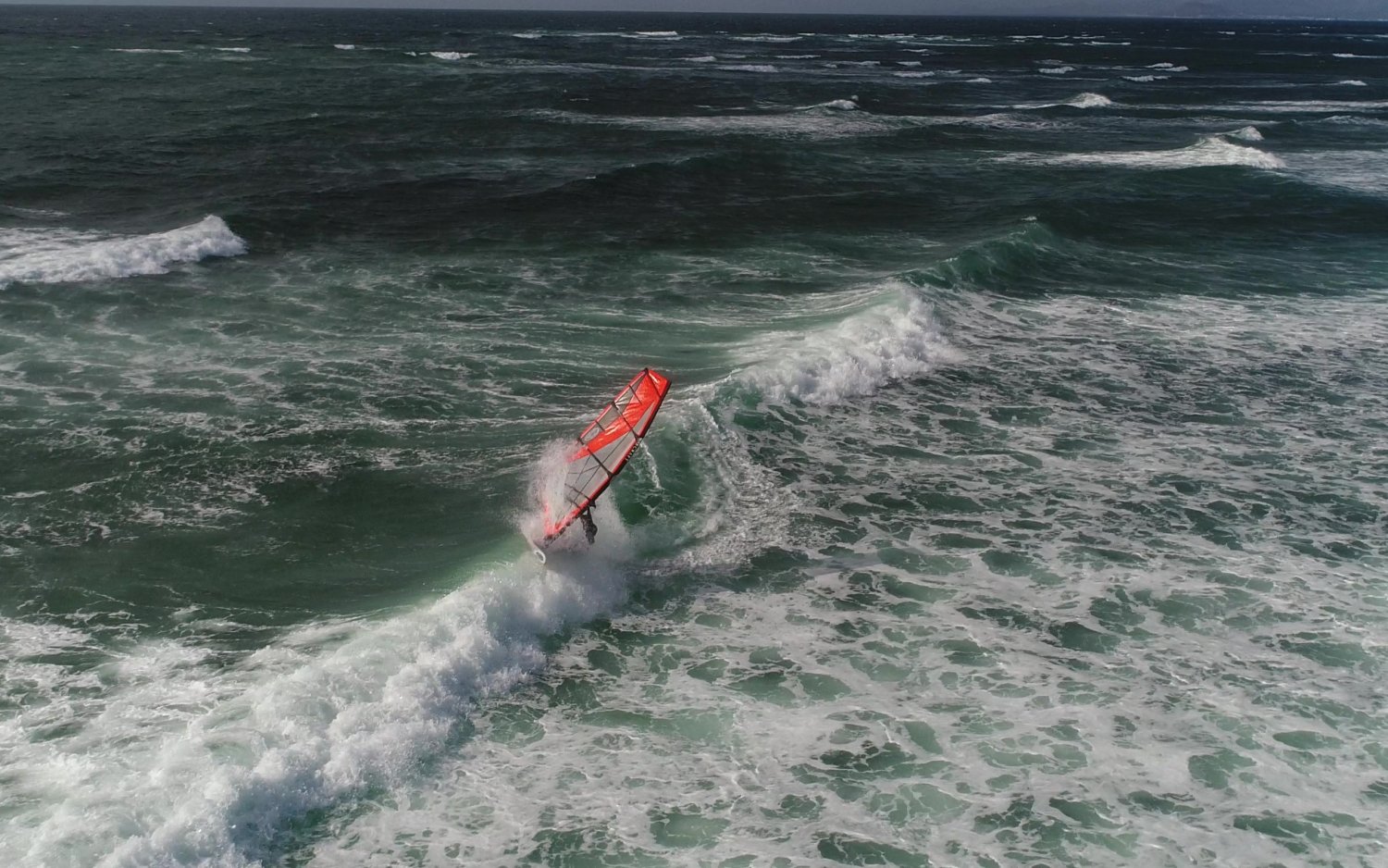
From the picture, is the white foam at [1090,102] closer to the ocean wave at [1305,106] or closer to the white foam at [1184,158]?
the ocean wave at [1305,106]

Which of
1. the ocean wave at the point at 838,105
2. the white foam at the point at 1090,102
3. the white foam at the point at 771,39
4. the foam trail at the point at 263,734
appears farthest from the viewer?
the white foam at the point at 771,39

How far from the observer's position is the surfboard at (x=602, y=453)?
14.5m

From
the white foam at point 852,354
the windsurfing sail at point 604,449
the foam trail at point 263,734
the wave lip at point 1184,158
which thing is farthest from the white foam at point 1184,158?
the foam trail at point 263,734

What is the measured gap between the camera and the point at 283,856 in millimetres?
9805

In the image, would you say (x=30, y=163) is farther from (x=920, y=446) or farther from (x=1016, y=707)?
(x=1016, y=707)

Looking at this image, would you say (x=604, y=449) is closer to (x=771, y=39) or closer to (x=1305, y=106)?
(x=1305, y=106)

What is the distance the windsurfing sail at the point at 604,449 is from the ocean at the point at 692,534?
28.1 inches

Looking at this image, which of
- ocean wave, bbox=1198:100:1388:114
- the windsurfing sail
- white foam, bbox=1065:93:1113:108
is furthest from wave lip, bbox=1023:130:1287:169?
the windsurfing sail

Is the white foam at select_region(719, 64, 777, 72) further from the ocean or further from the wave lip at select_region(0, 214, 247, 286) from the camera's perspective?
the wave lip at select_region(0, 214, 247, 286)

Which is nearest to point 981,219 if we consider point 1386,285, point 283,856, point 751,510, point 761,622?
point 1386,285

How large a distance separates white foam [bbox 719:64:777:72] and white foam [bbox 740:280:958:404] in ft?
250

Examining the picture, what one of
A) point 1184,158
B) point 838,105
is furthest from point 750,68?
point 1184,158

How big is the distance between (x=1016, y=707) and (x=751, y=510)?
5.52 metres

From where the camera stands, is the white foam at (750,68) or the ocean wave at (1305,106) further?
the white foam at (750,68)
